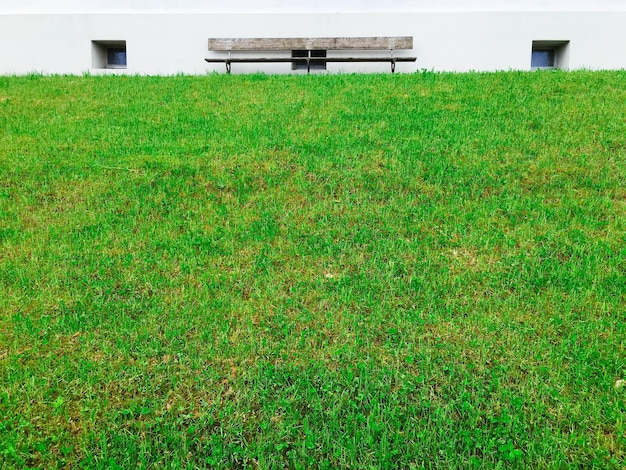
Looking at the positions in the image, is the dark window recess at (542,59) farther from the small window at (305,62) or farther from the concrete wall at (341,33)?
the small window at (305,62)

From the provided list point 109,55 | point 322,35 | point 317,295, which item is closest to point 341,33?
point 322,35

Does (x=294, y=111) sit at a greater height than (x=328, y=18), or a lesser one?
lesser

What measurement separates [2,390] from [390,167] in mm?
4689

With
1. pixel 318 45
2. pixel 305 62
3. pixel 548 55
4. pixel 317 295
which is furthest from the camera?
pixel 548 55

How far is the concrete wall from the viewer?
15477 millimetres

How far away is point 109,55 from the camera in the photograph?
17.8m

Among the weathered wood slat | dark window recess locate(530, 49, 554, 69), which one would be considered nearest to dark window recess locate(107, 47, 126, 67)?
the weathered wood slat

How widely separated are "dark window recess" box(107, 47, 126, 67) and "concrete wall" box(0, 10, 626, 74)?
1206 millimetres

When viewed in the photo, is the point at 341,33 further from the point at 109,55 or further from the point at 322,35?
the point at 109,55

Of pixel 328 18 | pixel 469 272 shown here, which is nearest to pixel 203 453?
pixel 469 272

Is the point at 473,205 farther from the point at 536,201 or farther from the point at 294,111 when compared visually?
the point at 294,111

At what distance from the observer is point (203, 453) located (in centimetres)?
238

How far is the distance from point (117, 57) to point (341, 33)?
885 cm

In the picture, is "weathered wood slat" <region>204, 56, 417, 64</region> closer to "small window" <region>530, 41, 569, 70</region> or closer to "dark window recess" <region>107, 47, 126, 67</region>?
"dark window recess" <region>107, 47, 126, 67</region>
